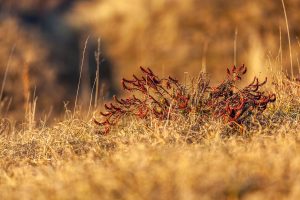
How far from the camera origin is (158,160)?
10.6 ft

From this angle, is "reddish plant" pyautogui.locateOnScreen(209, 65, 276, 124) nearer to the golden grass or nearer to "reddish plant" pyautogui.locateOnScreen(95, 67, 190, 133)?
the golden grass

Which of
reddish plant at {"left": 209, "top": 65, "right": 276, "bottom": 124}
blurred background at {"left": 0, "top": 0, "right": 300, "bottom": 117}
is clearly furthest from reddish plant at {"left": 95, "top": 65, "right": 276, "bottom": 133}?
blurred background at {"left": 0, "top": 0, "right": 300, "bottom": 117}

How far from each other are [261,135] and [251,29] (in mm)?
12401

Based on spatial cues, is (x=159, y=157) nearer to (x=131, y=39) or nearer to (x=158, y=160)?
(x=158, y=160)

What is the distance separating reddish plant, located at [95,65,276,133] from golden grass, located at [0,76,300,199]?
3.6 inches

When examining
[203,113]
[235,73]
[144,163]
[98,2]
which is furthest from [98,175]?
[98,2]

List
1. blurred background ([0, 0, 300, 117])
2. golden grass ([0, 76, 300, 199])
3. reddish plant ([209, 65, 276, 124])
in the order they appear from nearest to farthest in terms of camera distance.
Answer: golden grass ([0, 76, 300, 199]) → reddish plant ([209, 65, 276, 124]) → blurred background ([0, 0, 300, 117])

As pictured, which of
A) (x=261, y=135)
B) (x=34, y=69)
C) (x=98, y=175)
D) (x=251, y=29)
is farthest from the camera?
(x=251, y=29)

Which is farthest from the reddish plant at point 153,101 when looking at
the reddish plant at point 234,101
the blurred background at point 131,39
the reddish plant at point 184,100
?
the blurred background at point 131,39

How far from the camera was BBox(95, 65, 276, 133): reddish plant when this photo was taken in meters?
4.56

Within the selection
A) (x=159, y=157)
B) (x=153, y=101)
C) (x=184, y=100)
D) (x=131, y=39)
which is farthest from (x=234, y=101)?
(x=131, y=39)

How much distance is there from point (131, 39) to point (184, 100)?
45.1 ft

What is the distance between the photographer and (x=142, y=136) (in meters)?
4.21

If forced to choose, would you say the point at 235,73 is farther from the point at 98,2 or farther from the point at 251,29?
the point at 98,2
